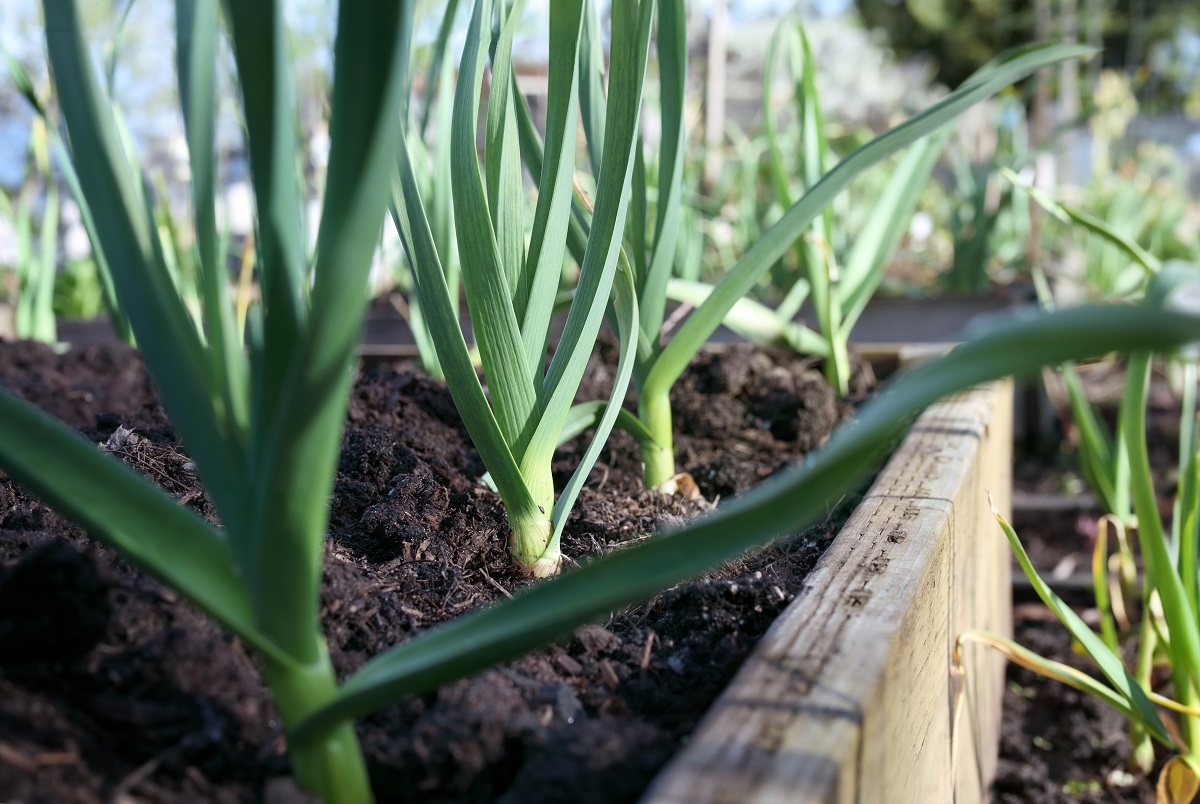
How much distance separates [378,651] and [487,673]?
69 mm

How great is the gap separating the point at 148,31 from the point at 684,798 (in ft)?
38.4

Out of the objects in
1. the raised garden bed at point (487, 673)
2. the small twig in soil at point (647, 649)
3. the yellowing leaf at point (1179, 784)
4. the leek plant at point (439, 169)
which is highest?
the leek plant at point (439, 169)

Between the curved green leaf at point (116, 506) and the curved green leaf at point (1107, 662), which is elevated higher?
the curved green leaf at point (116, 506)

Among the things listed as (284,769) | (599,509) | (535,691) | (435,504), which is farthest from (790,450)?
(284,769)

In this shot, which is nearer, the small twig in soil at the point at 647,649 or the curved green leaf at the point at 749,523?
the curved green leaf at the point at 749,523

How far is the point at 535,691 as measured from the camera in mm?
467

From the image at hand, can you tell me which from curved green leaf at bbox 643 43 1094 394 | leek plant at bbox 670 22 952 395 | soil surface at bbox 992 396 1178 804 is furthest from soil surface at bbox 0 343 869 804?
soil surface at bbox 992 396 1178 804

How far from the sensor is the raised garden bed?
0.38 metres

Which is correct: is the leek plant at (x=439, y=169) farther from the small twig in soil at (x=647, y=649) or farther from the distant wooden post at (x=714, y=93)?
the distant wooden post at (x=714, y=93)

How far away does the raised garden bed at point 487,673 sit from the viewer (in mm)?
383

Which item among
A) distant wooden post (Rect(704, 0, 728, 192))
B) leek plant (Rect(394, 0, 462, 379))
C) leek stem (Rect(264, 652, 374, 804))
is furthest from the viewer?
distant wooden post (Rect(704, 0, 728, 192))

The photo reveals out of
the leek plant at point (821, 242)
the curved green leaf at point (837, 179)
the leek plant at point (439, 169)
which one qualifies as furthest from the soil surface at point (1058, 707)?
the leek plant at point (439, 169)

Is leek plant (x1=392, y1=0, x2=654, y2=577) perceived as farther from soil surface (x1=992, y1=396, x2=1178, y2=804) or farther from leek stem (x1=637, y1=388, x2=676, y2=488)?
soil surface (x1=992, y1=396, x2=1178, y2=804)

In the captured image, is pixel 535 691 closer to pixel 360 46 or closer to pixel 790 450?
pixel 360 46
